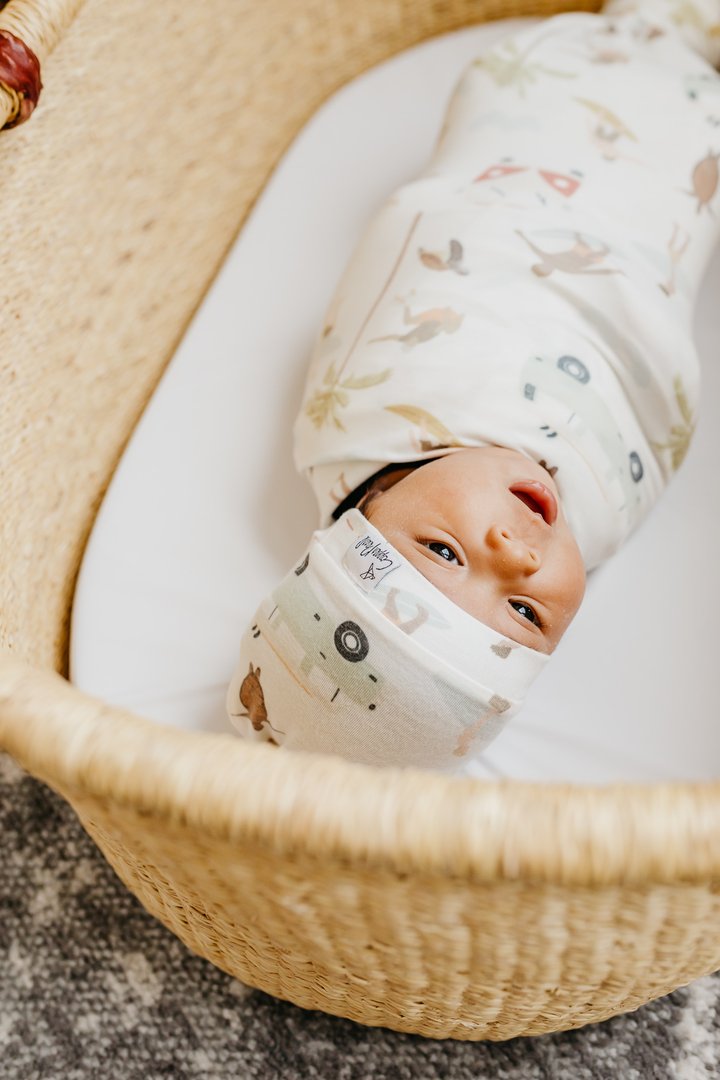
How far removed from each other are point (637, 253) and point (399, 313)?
234 mm

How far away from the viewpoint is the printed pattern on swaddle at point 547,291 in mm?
861

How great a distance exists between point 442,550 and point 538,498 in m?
0.09

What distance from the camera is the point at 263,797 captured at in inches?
19.2

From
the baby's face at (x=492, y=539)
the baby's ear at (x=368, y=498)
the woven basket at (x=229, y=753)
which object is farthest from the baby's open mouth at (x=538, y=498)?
the woven basket at (x=229, y=753)

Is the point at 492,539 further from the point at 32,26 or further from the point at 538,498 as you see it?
the point at 32,26

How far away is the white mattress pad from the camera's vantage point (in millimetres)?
877

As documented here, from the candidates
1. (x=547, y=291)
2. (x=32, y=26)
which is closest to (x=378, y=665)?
(x=547, y=291)

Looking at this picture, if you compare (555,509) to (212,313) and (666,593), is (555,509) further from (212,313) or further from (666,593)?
(212,313)

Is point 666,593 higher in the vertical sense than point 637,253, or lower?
lower

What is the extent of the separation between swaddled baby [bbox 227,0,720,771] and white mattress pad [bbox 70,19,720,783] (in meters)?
0.07

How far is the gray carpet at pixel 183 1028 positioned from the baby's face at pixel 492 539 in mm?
373

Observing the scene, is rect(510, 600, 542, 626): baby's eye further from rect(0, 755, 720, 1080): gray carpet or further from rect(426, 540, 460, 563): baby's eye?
rect(0, 755, 720, 1080): gray carpet

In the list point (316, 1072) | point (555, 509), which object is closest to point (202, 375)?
point (555, 509)

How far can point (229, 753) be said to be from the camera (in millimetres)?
509
